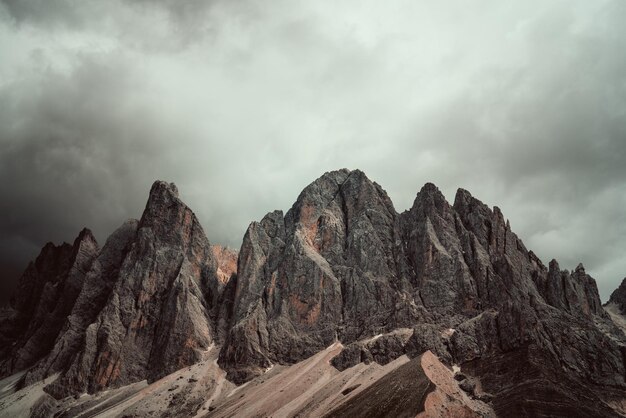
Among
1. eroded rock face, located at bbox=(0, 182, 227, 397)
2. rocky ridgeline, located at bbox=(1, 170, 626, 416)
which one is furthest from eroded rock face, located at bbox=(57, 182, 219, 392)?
rocky ridgeline, located at bbox=(1, 170, 626, 416)

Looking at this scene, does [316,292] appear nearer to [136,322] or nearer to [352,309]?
[352,309]

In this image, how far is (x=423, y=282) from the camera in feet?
538

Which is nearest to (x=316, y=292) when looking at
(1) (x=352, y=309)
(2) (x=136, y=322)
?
(1) (x=352, y=309)

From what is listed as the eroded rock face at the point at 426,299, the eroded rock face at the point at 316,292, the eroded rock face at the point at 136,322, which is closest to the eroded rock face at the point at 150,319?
the eroded rock face at the point at 136,322

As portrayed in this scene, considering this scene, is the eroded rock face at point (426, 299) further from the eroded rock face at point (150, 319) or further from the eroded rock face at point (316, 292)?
the eroded rock face at point (150, 319)

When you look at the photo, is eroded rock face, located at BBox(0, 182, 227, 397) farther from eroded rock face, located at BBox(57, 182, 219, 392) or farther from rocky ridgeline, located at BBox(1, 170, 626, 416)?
rocky ridgeline, located at BBox(1, 170, 626, 416)

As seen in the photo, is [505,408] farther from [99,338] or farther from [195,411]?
[99,338]

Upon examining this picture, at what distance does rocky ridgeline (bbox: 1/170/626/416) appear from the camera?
4840 inches

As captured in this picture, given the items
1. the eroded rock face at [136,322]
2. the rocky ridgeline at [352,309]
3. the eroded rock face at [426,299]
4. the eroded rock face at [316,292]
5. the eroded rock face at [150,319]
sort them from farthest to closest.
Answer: the eroded rock face at [136,322]
the eroded rock face at [150,319]
the eroded rock face at [316,292]
the rocky ridgeline at [352,309]
the eroded rock face at [426,299]

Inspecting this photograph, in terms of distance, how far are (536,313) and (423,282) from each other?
134 feet

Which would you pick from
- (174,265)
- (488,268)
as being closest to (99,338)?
(174,265)

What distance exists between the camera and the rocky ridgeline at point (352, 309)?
4840 inches

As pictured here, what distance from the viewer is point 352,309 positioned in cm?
16362

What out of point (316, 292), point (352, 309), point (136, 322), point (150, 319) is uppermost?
point (316, 292)
